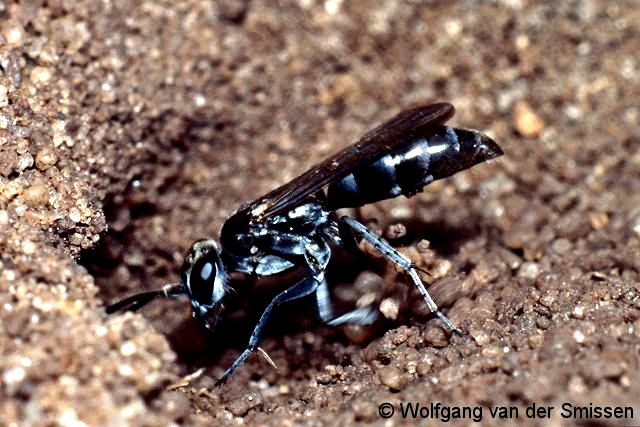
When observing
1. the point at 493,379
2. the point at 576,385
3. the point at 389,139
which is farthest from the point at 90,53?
the point at 576,385

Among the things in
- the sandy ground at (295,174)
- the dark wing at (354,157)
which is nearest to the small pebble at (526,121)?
the sandy ground at (295,174)

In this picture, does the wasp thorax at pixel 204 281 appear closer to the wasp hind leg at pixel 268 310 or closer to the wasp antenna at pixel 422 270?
the wasp hind leg at pixel 268 310

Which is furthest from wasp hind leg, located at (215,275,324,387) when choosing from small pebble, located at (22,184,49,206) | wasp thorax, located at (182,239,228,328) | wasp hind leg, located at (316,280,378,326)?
small pebble, located at (22,184,49,206)

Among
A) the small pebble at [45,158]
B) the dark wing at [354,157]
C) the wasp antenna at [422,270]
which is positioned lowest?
the wasp antenna at [422,270]

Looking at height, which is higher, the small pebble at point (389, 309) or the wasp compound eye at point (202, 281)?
the wasp compound eye at point (202, 281)

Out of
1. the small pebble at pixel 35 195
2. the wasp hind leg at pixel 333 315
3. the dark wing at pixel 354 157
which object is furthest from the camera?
the wasp hind leg at pixel 333 315

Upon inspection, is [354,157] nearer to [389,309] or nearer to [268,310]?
[389,309]

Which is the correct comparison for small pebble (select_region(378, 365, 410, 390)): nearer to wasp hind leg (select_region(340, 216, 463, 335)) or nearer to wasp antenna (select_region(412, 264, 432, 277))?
wasp hind leg (select_region(340, 216, 463, 335))
